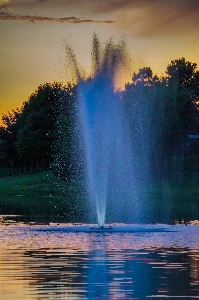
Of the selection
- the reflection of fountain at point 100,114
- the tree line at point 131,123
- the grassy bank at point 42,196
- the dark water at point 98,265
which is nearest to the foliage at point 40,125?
the tree line at point 131,123

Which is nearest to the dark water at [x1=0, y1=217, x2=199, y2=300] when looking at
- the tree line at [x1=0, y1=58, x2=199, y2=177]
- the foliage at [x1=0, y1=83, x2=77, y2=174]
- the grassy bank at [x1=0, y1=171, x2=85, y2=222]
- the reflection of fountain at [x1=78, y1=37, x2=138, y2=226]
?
the reflection of fountain at [x1=78, y1=37, x2=138, y2=226]

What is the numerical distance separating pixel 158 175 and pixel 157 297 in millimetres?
82755

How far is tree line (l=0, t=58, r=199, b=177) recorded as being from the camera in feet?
326

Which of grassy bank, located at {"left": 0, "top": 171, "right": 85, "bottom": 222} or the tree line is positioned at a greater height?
the tree line

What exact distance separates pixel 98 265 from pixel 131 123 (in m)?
58.3

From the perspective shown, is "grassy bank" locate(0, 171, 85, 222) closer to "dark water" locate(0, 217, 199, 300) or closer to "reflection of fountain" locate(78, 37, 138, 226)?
"reflection of fountain" locate(78, 37, 138, 226)

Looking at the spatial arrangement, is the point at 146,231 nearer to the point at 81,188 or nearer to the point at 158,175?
the point at 81,188

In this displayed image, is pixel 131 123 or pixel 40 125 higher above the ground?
pixel 40 125

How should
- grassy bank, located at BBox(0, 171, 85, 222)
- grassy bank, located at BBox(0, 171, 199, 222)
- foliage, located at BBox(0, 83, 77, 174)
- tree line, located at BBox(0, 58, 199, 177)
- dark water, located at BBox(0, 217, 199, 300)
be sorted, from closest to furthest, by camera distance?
dark water, located at BBox(0, 217, 199, 300) → grassy bank, located at BBox(0, 171, 199, 222) → grassy bank, located at BBox(0, 171, 85, 222) → tree line, located at BBox(0, 58, 199, 177) → foliage, located at BBox(0, 83, 77, 174)

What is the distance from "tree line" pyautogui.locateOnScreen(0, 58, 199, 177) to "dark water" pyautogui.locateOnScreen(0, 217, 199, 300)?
43.1 meters

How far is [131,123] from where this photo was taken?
85562 millimetres

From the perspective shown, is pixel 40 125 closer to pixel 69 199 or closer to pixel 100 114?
pixel 69 199

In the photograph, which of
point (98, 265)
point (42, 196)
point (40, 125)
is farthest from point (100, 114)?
point (40, 125)

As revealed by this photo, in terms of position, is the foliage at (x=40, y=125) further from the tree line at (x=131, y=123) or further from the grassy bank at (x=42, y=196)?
the grassy bank at (x=42, y=196)
